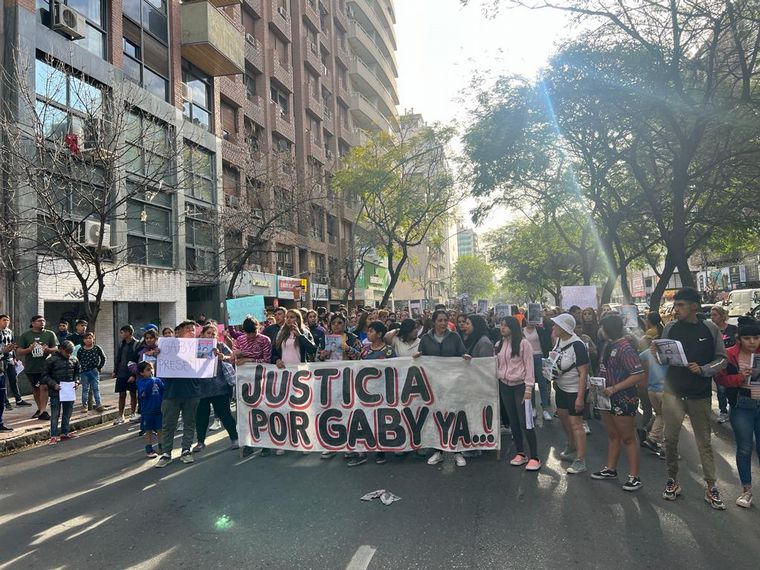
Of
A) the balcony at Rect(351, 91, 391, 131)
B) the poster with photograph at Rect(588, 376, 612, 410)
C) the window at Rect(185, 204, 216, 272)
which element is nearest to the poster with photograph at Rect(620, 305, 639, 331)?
the poster with photograph at Rect(588, 376, 612, 410)

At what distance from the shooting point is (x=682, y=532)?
4414mm

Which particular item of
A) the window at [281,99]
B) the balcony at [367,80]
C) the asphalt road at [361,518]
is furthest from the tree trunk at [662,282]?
the balcony at [367,80]

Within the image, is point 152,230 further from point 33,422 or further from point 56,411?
point 56,411

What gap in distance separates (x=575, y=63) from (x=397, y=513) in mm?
11971

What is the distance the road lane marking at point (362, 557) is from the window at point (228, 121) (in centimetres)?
2343

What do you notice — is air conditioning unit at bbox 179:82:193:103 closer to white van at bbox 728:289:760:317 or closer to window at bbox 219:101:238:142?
window at bbox 219:101:238:142

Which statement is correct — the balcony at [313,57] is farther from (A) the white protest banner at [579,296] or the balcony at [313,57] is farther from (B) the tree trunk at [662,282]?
(B) the tree trunk at [662,282]

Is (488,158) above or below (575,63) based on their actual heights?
below

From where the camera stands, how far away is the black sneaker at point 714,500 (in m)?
4.87

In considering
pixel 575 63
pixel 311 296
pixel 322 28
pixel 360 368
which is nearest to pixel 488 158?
pixel 575 63

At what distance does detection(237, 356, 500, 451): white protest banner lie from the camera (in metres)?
6.68

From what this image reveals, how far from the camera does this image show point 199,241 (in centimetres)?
2200

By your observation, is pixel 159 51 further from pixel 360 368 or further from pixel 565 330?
pixel 565 330

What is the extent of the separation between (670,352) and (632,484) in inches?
56.6
